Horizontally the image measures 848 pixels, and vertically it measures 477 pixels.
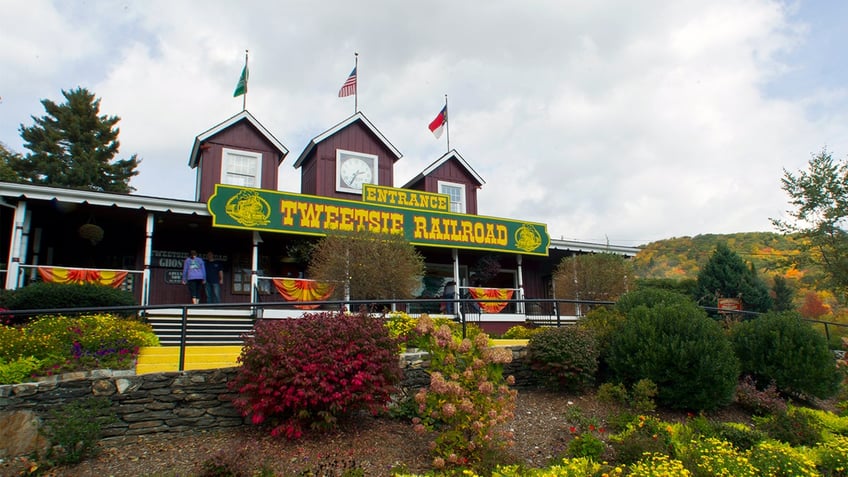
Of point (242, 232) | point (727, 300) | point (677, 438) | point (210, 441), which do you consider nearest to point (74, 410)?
point (210, 441)

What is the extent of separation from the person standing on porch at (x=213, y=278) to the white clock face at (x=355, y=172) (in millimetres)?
4962

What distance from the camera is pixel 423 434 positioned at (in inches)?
261

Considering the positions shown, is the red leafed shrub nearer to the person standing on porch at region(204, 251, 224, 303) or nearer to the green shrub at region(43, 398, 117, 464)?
the green shrub at region(43, 398, 117, 464)

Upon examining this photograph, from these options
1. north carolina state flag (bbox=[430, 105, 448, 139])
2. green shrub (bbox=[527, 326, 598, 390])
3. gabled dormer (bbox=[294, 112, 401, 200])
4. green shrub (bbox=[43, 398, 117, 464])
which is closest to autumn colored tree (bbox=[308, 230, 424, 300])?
green shrub (bbox=[527, 326, 598, 390])

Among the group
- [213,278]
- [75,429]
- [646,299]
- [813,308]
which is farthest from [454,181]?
[813,308]

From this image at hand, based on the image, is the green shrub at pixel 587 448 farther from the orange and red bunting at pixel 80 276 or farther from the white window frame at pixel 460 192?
the white window frame at pixel 460 192

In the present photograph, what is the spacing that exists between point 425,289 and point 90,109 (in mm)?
30058

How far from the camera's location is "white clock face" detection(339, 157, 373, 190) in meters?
18.8

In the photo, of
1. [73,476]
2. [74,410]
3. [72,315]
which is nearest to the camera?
[73,476]

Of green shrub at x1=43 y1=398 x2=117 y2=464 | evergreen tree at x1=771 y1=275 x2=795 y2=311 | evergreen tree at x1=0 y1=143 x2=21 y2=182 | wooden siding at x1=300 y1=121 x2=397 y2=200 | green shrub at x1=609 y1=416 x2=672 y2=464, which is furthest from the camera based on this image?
evergreen tree at x1=0 y1=143 x2=21 y2=182

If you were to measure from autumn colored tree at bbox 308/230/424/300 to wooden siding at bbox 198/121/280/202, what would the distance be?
5294 mm

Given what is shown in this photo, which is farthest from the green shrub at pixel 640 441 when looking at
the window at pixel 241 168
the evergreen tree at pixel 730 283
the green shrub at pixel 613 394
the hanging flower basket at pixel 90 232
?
the evergreen tree at pixel 730 283

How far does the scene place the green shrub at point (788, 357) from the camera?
9828 millimetres

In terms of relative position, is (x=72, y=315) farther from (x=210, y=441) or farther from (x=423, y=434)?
(x=423, y=434)
